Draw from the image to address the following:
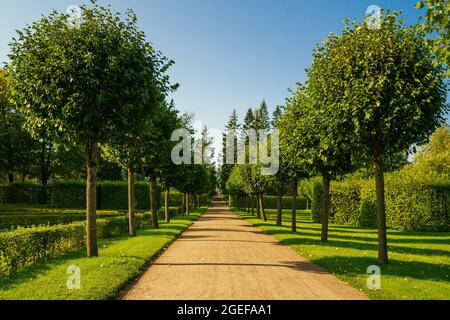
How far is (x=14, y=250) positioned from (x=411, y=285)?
1127cm

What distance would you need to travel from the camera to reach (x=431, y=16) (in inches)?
344

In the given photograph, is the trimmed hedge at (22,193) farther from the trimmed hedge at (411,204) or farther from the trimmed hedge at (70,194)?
the trimmed hedge at (411,204)

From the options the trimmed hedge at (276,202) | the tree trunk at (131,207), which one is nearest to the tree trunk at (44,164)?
the tree trunk at (131,207)

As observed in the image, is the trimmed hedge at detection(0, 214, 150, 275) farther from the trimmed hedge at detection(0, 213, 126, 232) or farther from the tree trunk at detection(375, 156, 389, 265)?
the tree trunk at detection(375, 156, 389, 265)

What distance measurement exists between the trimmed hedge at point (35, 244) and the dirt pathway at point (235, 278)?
393 centimetres

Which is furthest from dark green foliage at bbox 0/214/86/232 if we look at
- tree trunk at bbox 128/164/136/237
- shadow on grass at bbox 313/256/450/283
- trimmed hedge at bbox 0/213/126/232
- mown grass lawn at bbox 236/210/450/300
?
shadow on grass at bbox 313/256/450/283

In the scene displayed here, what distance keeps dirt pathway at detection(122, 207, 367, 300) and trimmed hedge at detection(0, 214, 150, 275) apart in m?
3.93

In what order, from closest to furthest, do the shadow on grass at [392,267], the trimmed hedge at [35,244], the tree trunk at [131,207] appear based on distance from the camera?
the trimmed hedge at [35,244] → the shadow on grass at [392,267] → the tree trunk at [131,207]

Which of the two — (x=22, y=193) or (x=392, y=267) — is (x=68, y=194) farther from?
(x=392, y=267)

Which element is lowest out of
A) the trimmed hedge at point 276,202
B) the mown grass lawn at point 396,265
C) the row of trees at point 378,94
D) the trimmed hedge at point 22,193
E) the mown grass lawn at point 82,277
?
the trimmed hedge at point 276,202

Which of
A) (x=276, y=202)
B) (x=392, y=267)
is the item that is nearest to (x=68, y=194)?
(x=392, y=267)

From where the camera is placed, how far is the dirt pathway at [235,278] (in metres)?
9.10

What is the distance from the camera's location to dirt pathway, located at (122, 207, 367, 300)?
9.10 meters
